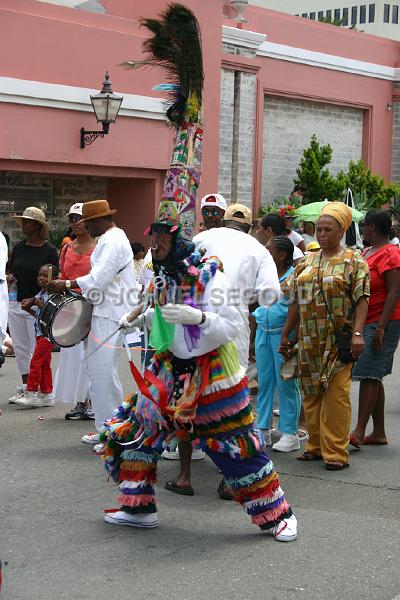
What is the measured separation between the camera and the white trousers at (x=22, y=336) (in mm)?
9805

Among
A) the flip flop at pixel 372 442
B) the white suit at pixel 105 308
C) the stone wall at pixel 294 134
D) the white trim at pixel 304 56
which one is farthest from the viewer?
the stone wall at pixel 294 134

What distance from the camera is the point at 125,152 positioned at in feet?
58.0

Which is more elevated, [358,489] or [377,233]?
[377,233]

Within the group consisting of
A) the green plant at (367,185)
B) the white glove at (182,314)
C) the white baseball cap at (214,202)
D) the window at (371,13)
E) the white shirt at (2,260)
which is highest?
the window at (371,13)

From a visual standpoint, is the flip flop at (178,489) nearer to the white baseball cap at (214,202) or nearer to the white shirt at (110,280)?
the white shirt at (110,280)

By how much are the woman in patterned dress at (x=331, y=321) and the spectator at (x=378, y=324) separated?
0.58 meters

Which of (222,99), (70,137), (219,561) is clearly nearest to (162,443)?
(219,561)

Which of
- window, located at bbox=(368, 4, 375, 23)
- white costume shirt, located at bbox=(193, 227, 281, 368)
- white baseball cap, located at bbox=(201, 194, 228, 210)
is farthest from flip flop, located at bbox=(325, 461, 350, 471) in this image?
window, located at bbox=(368, 4, 375, 23)

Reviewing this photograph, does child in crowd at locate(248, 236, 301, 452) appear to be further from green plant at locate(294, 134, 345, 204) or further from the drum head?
green plant at locate(294, 134, 345, 204)

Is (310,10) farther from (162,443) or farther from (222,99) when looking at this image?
(162,443)

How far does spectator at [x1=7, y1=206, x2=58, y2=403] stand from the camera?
9570mm

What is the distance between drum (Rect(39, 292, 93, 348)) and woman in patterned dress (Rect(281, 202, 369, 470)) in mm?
1579

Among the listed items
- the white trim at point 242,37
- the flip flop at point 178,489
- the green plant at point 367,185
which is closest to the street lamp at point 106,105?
the white trim at point 242,37

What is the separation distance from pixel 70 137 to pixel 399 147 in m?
11.1
